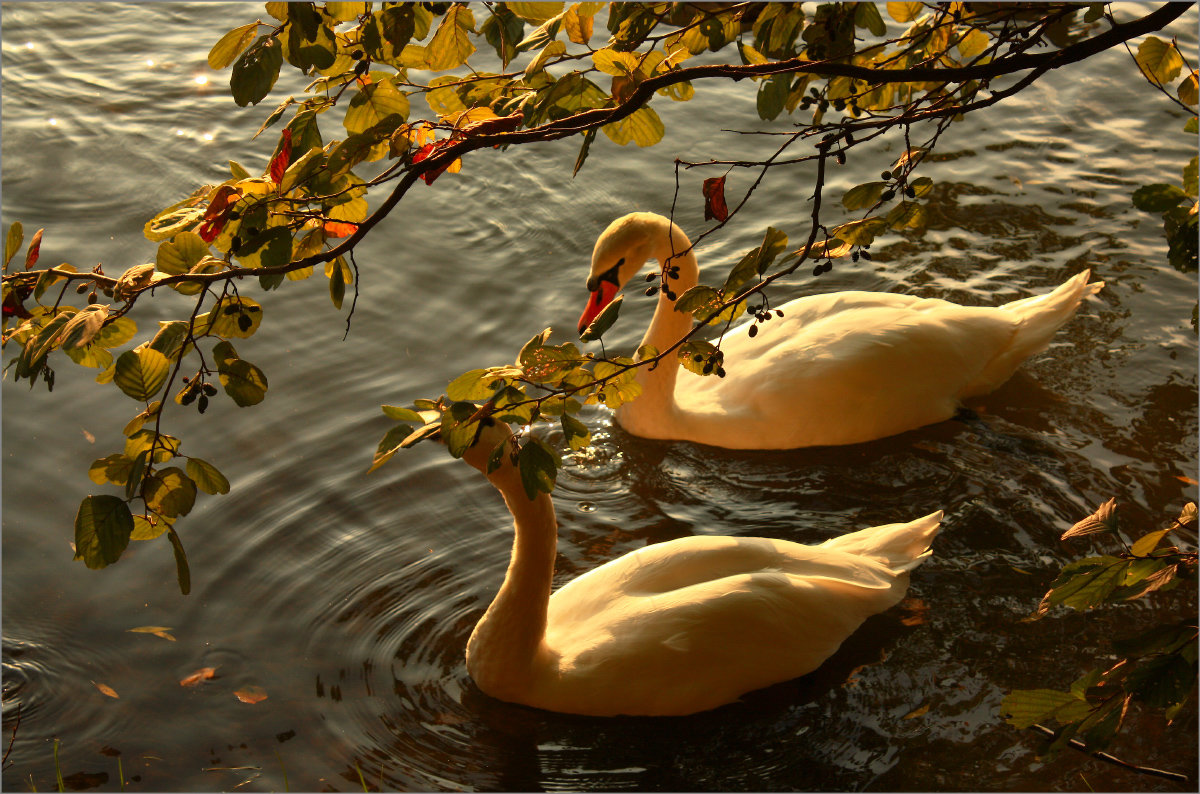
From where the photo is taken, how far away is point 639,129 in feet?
9.04

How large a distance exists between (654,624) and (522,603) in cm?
48

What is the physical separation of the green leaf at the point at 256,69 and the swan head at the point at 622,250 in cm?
325

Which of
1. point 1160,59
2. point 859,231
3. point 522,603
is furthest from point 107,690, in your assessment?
point 1160,59

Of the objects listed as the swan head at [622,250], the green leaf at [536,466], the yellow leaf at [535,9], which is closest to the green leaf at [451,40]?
the yellow leaf at [535,9]

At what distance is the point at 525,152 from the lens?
8.27 metres

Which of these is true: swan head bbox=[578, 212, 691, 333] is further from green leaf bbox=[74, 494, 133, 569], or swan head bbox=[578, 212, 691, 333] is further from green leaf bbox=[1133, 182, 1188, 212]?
green leaf bbox=[74, 494, 133, 569]

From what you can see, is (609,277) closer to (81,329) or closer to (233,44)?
(233,44)

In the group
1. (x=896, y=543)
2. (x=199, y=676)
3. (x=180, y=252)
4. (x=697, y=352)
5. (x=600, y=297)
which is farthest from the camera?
(x=600, y=297)

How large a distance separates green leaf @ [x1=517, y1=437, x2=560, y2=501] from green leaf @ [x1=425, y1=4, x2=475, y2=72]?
0.96 m

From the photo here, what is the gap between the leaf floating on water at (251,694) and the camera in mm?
4102

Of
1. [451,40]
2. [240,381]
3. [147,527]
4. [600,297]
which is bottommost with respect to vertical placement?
[600,297]

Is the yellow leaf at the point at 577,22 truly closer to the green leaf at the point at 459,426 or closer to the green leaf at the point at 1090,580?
the green leaf at the point at 459,426

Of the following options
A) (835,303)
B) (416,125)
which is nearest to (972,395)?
(835,303)

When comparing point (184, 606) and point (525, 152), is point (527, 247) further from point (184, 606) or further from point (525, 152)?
point (184, 606)
